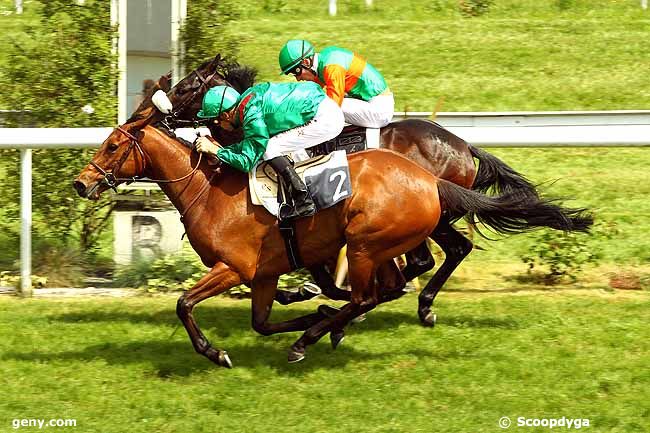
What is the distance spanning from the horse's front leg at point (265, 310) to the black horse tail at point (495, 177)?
172cm

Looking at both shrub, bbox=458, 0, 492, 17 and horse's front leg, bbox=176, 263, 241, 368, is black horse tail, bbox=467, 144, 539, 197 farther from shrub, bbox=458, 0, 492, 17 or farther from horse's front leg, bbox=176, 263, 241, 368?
shrub, bbox=458, 0, 492, 17

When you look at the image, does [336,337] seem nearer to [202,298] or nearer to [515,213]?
[202,298]

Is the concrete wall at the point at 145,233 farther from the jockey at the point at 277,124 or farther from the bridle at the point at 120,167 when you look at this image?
the jockey at the point at 277,124

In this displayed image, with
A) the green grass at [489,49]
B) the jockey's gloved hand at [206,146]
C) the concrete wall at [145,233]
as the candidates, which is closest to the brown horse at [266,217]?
the jockey's gloved hand at [206,146]

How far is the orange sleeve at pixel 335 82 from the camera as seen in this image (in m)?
7.18

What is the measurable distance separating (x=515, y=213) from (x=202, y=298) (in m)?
2.01

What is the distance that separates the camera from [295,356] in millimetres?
6422

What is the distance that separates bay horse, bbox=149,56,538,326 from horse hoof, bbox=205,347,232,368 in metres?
1.10

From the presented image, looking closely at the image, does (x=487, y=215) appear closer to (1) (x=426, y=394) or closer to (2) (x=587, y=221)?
(2) (x=587, y=221)

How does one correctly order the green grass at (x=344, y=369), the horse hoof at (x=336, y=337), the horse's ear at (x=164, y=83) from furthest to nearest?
1. the horse's ear at (x=164, y=83)
2. the horse hoof at (x=336, y=337)
3. the green grass at (x=344, y=369)

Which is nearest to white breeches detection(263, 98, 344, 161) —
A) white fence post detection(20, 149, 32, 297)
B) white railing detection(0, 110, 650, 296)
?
white railing detection(0, 110, 650, 296)

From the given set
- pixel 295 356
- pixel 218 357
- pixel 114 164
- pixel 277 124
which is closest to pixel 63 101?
pixel 114 164

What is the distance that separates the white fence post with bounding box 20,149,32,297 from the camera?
7.67 meters

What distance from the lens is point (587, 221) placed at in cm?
691
